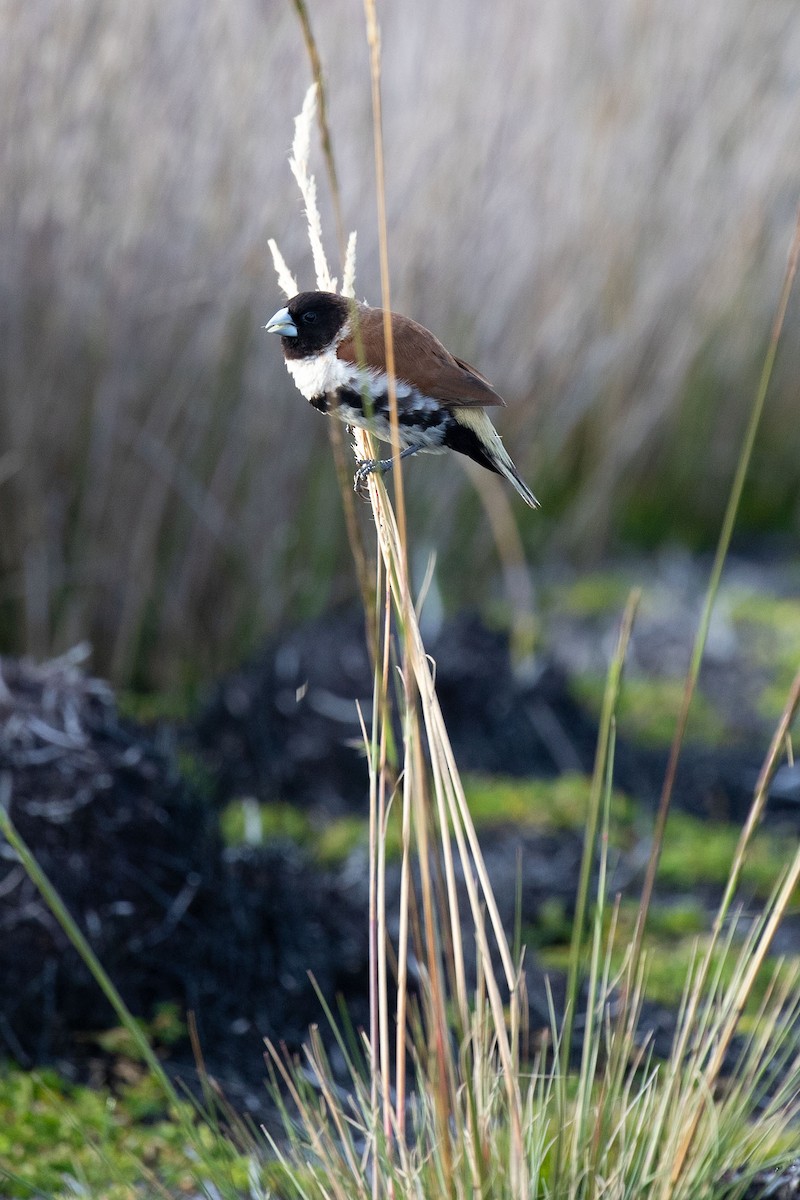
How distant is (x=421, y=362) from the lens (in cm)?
106

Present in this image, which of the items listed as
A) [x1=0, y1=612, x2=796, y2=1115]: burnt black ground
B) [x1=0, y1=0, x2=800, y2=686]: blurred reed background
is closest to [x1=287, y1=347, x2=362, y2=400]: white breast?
[x1=0, y1=612, x2=796, y2=1115]: burnt black ground

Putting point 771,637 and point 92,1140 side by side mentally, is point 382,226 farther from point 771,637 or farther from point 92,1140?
point 771,637

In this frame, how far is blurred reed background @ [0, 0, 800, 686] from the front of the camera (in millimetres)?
2850

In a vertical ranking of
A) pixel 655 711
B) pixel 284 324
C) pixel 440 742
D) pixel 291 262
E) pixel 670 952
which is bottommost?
pixel 670 952

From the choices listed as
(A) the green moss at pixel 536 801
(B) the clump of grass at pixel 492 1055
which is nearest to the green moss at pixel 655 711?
(A) the green moss at pixel 536 801

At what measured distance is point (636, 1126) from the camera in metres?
1.30

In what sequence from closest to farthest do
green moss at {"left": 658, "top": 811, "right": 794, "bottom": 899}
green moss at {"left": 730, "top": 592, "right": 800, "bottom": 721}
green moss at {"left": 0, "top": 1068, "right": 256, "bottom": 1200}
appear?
green moss at {"left": 0, "top": 1068, "right": 256, "bottom": 1200}, green moss at {"left": 658, "top": 811, "right": 794, "bottom": 899}, green moss at {"left": 730, "top": 592, "right": 800, "bottom": 721}

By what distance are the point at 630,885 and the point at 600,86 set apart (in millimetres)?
2436

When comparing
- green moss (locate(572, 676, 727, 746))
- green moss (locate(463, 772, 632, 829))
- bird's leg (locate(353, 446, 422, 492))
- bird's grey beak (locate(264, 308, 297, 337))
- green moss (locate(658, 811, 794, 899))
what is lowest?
green moss (locate(658, 811, 794, 899))

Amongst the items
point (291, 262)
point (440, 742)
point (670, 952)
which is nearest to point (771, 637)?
point (670, 952)

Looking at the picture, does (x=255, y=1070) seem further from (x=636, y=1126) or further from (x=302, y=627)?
(x=302, y=627)

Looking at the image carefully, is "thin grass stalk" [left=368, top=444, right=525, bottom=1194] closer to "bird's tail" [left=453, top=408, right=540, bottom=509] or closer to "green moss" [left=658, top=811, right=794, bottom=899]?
"bird's tail" [left=453, top=408, right=540, bottom=509]

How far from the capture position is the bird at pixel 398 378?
3.40 feet

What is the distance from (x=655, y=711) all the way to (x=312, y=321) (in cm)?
243
